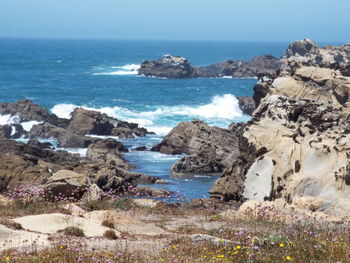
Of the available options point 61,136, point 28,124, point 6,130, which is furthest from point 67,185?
point 28,124

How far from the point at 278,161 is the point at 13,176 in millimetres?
13106

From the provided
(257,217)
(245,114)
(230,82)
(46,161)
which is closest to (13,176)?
(46,161)

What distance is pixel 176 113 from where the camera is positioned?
228 ft

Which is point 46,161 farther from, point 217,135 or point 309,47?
point 309,47

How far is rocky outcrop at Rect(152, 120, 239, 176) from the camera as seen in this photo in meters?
37.9

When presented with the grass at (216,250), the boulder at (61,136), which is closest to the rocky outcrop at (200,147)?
the boulder at (61,136)

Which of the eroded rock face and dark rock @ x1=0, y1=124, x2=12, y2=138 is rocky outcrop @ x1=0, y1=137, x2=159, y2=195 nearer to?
the eroded rock face

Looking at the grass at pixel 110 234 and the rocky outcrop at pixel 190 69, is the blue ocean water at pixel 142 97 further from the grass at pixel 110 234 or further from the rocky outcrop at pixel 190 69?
the grass at pixel 110 234

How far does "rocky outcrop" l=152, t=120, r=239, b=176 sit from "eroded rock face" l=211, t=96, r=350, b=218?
1127 centimetres

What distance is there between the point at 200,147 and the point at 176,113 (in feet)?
89.4

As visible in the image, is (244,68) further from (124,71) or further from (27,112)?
(27,112)

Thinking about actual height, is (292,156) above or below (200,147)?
above

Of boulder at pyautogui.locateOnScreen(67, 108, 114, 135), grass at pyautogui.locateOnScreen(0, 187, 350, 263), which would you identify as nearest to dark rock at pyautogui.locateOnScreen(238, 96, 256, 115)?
boulder at pyautogui.locateOnScreen(67, 108, 114, 135)

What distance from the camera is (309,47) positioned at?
11100 cm
